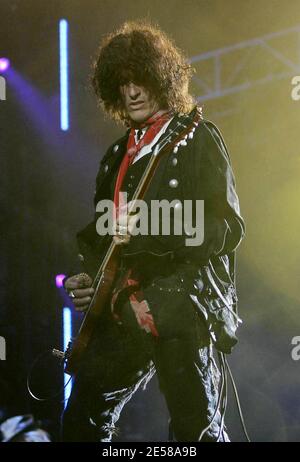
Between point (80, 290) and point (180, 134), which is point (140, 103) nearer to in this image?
point (180, 134)

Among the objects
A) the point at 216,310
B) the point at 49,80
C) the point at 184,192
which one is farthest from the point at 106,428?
the point at 49,80

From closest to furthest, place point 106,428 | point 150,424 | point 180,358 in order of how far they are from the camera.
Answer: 1. point 180,358
2. point 106,428
3. point 150,424

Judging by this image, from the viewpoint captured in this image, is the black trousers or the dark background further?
the dark background

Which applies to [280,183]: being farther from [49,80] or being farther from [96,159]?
[49,80]

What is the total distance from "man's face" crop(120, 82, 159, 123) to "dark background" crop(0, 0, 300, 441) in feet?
1.02

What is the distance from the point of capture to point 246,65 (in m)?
2.82

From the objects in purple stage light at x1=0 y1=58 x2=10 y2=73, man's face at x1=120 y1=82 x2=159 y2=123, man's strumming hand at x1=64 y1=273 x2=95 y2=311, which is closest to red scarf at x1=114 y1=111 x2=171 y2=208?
man's face at x1=120 y1=82 x2=159 y2=123

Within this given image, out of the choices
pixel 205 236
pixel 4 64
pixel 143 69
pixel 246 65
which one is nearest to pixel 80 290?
pixel 205 236

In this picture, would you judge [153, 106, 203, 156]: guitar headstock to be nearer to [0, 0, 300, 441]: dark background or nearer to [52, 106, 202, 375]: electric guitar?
[52, 106, 202, 375]: electric guitar

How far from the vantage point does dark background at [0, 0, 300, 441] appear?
108 inches

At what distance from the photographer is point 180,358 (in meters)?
2.22

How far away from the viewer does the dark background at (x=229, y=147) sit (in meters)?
2.75

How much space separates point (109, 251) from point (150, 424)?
2.80 feet

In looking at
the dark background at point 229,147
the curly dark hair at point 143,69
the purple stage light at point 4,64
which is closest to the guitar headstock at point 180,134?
the curly dark hair at point 143,69
